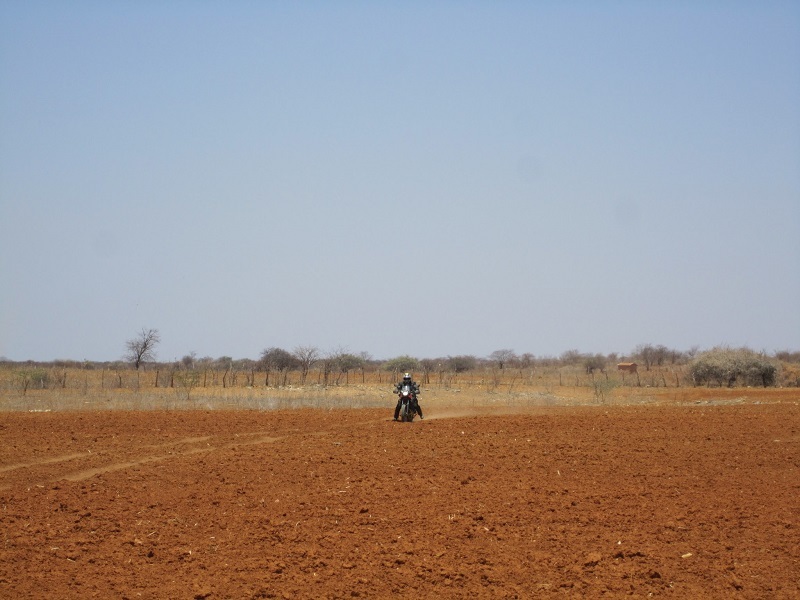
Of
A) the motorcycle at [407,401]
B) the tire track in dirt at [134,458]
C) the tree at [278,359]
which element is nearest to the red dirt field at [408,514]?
the tire track in dirt at [134,458]

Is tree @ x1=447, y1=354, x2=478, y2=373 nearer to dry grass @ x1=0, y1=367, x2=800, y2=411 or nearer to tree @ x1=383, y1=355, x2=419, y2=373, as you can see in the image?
tree @ x1=383, y1=355, x2=419, y2=373

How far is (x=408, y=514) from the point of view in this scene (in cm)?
1312

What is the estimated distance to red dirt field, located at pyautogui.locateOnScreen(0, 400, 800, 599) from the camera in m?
10.3

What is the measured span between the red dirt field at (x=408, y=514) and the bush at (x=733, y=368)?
32571mm

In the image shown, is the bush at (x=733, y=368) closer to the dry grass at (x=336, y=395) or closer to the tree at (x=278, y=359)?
the dry grass at (x=336, y=395)

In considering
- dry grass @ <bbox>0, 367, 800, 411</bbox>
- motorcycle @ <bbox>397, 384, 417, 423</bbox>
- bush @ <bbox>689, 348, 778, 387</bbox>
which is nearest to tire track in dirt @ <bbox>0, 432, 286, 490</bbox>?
motorcycle @ <bbox>397, 384, 417, 423</bbox>

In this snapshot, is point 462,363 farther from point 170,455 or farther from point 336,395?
point 170,455

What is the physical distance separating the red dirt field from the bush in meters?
32.6

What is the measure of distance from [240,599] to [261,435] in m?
12.6

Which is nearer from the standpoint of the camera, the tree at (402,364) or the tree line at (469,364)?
the tree line at (469,364)

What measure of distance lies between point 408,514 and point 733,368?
145 feet

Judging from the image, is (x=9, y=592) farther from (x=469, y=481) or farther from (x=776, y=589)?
(x=776, y=589)

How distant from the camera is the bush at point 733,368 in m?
51.6

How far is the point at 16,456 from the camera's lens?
1853 centimetres
